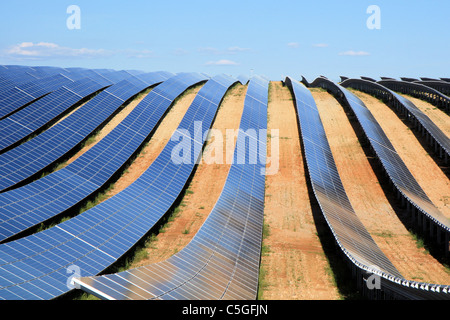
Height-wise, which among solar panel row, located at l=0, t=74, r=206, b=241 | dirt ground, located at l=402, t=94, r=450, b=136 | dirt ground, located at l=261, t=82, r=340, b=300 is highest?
dirt ground, located at l=402, t=94, r=450, b=136

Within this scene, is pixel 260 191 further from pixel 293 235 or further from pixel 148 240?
pixel 148 240

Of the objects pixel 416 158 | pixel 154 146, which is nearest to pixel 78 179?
pixel 154 146

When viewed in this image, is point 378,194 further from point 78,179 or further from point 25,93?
point 25,93

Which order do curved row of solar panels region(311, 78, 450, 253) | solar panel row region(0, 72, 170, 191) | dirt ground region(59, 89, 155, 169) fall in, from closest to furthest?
1. curved row of solar panels region(311, 78, 450, 253)
2. solar panel row region(0, 72, 170, 191)
3. dirt ground region(59, 89, 155, 169)

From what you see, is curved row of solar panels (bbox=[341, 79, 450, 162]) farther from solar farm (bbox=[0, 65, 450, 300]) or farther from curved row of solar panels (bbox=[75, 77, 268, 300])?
curved row of solar panels (bbox=[75, 77, 268, 300])

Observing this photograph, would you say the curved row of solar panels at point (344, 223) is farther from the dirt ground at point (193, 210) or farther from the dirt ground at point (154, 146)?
the dirt ground at point (154, 146)

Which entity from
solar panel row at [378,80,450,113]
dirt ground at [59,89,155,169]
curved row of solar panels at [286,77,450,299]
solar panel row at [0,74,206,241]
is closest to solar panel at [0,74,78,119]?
dirt ground at [59,89,155,169]

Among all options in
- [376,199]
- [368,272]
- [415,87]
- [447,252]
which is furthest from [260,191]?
[415,87]

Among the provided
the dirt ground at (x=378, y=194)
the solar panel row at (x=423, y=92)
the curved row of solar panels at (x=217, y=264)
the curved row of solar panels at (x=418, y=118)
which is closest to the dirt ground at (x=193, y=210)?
the curved row of solar panels at (x=217, y=264)
